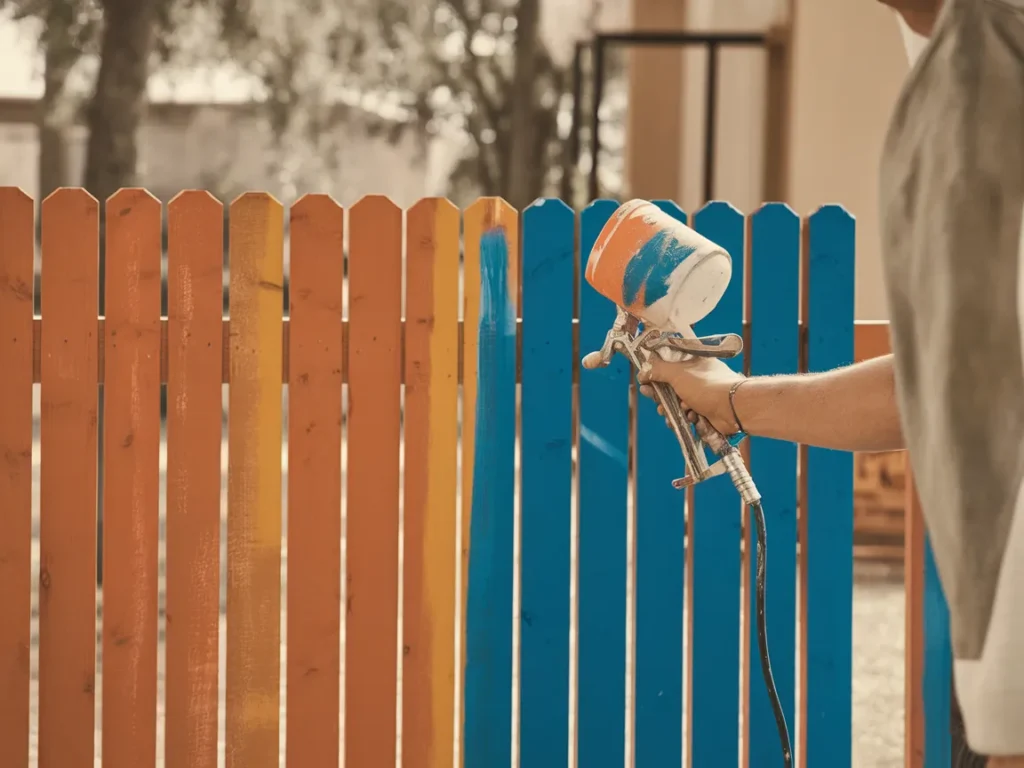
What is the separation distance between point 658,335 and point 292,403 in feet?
4.84

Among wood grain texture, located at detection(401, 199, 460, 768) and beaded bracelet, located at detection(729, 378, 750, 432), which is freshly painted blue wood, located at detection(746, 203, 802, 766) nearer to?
wood grain texture, located at detection(401, 199, 460, 768)

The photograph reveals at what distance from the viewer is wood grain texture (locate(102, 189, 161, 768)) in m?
3.11

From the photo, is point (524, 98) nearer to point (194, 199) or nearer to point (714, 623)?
point (194, 199)

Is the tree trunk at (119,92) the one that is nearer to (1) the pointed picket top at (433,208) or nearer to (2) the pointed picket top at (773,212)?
(1) the pointed picket top at (433,208)

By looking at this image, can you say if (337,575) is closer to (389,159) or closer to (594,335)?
(594,335)

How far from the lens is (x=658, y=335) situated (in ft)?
6.40

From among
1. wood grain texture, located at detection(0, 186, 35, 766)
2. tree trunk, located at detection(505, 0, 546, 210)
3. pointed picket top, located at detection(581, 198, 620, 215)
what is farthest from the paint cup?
tree trunk, located at detection(505, 0, 546, 210)

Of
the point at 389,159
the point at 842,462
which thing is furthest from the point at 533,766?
the point at 389,159

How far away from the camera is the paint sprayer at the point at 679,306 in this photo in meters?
1.88

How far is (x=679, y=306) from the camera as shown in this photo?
6.23 ft

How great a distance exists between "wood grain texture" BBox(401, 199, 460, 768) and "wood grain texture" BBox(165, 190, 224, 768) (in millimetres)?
514

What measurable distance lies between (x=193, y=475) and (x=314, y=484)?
1.06 ft

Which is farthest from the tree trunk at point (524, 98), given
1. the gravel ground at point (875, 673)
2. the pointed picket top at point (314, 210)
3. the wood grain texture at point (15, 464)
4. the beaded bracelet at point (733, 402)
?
the beaded bracelet at point (733, 402)

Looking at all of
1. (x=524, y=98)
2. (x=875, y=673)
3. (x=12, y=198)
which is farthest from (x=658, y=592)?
(x=524, y=98)
